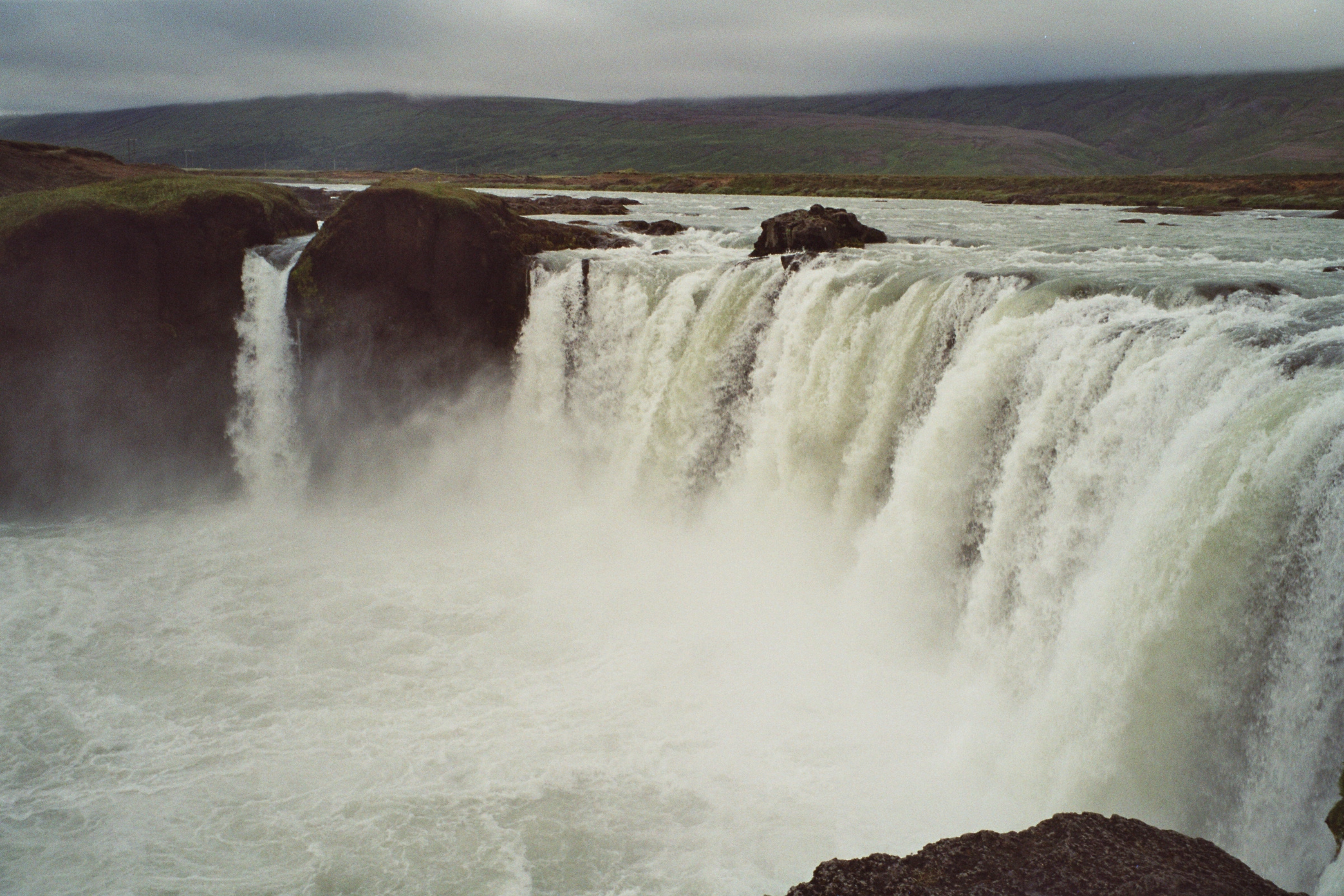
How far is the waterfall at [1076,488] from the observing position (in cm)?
A: 782

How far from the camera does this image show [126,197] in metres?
21.5

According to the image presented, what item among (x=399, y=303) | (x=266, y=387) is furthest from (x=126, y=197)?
(x=399, y=303)

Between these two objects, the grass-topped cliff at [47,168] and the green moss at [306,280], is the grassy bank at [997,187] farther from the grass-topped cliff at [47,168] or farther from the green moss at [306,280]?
the green moss at [306,280]

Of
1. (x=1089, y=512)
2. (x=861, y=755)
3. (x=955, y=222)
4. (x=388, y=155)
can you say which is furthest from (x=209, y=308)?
(x=388, y=155)

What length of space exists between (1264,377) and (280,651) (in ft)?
43.1

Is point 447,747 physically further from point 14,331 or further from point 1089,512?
point 14,331

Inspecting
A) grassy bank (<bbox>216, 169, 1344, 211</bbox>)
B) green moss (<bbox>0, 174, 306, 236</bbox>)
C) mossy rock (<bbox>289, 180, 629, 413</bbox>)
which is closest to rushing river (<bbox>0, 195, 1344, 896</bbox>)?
mossy rock (<bbox>289, 180, 629, 413</bbox>)

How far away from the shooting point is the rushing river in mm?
8477

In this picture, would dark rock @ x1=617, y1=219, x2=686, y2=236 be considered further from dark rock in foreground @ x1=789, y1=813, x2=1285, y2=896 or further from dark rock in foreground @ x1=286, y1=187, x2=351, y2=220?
dark rock in foreground @ x1=789, y1=813, x2=1285, y2=896

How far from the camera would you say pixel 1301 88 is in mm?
192500

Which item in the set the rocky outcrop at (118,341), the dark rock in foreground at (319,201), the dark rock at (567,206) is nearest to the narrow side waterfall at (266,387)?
the rocky outcrop at (118,341)

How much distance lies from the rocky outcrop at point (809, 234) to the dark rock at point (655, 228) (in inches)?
290

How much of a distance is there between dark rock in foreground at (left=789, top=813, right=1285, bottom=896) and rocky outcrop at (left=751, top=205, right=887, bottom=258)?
16.5m

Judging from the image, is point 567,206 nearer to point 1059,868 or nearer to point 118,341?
point 118,341
